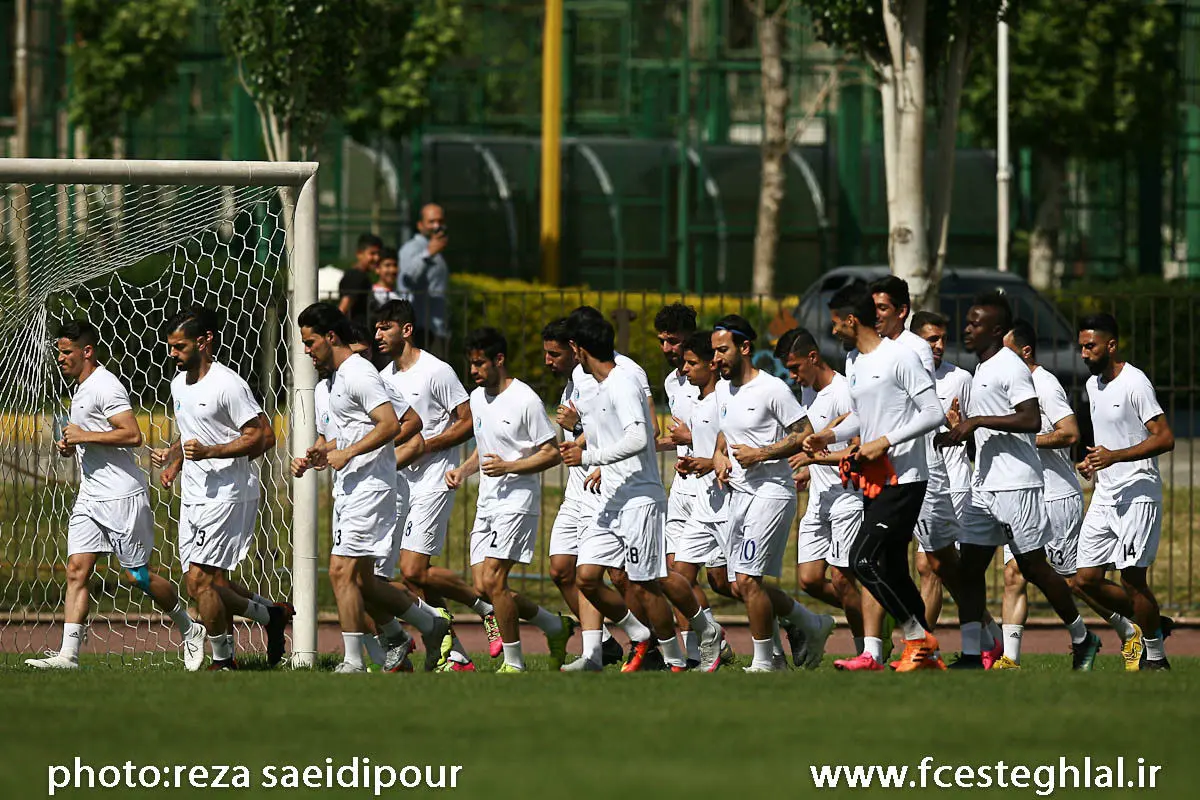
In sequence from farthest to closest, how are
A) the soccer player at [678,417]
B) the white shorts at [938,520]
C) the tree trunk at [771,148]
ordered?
the tree trunk at [771,148] < the soccer player at [678,417] < the white shorts at [938,520]

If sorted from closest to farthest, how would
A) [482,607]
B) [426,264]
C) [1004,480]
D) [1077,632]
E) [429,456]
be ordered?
[1004,480]
[1077,632]
[429,456]
[482,607]
[426,264]

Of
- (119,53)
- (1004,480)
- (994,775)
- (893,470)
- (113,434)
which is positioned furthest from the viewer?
(119,53)

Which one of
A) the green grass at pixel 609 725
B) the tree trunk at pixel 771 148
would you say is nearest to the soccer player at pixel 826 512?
the green grass at pixel 609 725

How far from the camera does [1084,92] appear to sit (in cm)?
3297

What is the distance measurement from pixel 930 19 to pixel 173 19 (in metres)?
15.3

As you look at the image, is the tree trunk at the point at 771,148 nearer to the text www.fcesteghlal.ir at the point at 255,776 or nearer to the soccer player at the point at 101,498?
the soccer player at the point at 101,498

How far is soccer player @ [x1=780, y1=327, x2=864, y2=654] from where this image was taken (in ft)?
39.4

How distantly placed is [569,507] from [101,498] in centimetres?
261

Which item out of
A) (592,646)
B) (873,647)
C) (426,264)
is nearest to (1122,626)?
(873,647)

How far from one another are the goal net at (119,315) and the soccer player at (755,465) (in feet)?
8.04

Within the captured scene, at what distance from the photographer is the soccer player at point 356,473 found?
1098 centimetres

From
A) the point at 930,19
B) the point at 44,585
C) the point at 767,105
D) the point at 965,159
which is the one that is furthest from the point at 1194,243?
the point at 44,585

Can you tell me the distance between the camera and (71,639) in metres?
11.6

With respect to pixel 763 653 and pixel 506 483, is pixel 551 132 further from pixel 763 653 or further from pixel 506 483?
pixel 763 653
